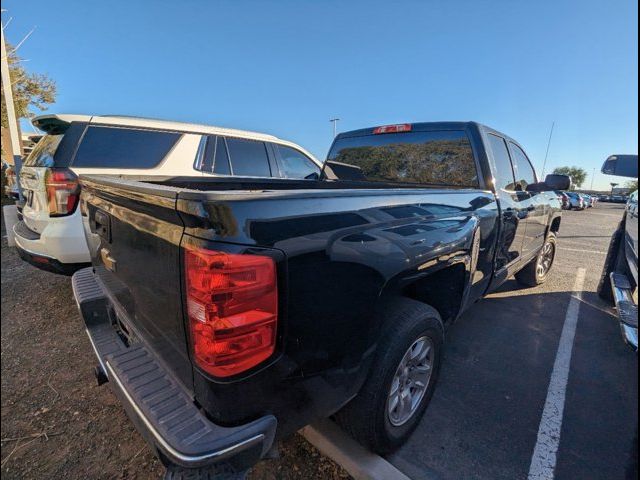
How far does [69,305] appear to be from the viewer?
4.02 metres

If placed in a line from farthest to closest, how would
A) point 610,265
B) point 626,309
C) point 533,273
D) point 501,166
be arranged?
point 533,273
point 610,265
point 501,166
point 626,309

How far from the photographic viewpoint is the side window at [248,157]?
5504 millimetres

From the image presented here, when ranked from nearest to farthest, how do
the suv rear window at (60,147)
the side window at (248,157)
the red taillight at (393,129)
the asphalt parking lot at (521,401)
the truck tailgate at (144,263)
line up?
the truck tailgate at (144,263) → the asphalt parking lot at (521,401) → the red taillight at (393,129) → the suv rear window at (60,147) → the side window at (248,157)

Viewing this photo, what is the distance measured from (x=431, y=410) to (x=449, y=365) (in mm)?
661

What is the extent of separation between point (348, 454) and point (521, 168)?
3.65 meters

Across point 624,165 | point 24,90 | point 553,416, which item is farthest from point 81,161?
point 24,90

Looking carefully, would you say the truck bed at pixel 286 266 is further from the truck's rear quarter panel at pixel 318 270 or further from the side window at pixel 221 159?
the side window at pixel 221 159

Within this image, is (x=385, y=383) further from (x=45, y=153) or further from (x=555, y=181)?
(x=45, y=153)

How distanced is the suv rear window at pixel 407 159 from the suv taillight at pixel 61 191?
2.79 meters

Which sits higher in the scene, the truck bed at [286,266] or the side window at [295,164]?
the side window at [295,164]

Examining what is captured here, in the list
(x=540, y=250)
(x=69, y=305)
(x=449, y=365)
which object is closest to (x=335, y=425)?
(x=449, y=365)

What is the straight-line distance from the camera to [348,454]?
6.35 ft

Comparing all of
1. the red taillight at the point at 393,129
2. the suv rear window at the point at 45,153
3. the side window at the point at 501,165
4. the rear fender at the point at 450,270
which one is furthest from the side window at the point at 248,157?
the rear fender at the point at 450,270

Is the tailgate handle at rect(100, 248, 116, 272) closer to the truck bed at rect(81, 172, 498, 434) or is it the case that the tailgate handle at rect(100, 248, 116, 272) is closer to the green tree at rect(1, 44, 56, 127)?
the truck bed at rect(81, 172, 498, 434)
